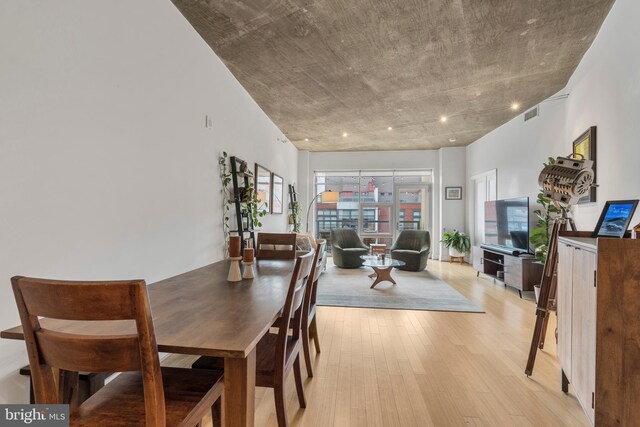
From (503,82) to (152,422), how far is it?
15.6 ft

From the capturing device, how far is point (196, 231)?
9.41ft

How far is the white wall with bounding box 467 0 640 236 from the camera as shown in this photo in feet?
7.45

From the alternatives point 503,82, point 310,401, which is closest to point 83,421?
point 310,401

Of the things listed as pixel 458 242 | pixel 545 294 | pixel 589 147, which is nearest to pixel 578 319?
pixel 545 294

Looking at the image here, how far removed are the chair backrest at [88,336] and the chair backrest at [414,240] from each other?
5844 mm

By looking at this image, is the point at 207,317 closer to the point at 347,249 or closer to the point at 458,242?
the point at 347,249

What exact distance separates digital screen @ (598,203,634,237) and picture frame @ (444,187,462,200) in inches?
227

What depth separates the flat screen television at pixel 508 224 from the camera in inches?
181

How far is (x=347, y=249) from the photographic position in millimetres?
6344

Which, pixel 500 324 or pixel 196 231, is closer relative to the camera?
pixel 196 231

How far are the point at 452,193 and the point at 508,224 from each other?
2.47 m

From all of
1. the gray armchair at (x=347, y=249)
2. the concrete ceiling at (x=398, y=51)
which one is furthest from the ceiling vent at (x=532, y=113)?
the gray armchair at (x=347, y=249)

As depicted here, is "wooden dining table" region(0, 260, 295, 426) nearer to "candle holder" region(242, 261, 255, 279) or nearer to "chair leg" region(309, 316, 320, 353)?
"candle holder" region(242, 261, 255, 279)

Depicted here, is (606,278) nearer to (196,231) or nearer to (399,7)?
(399,7)
